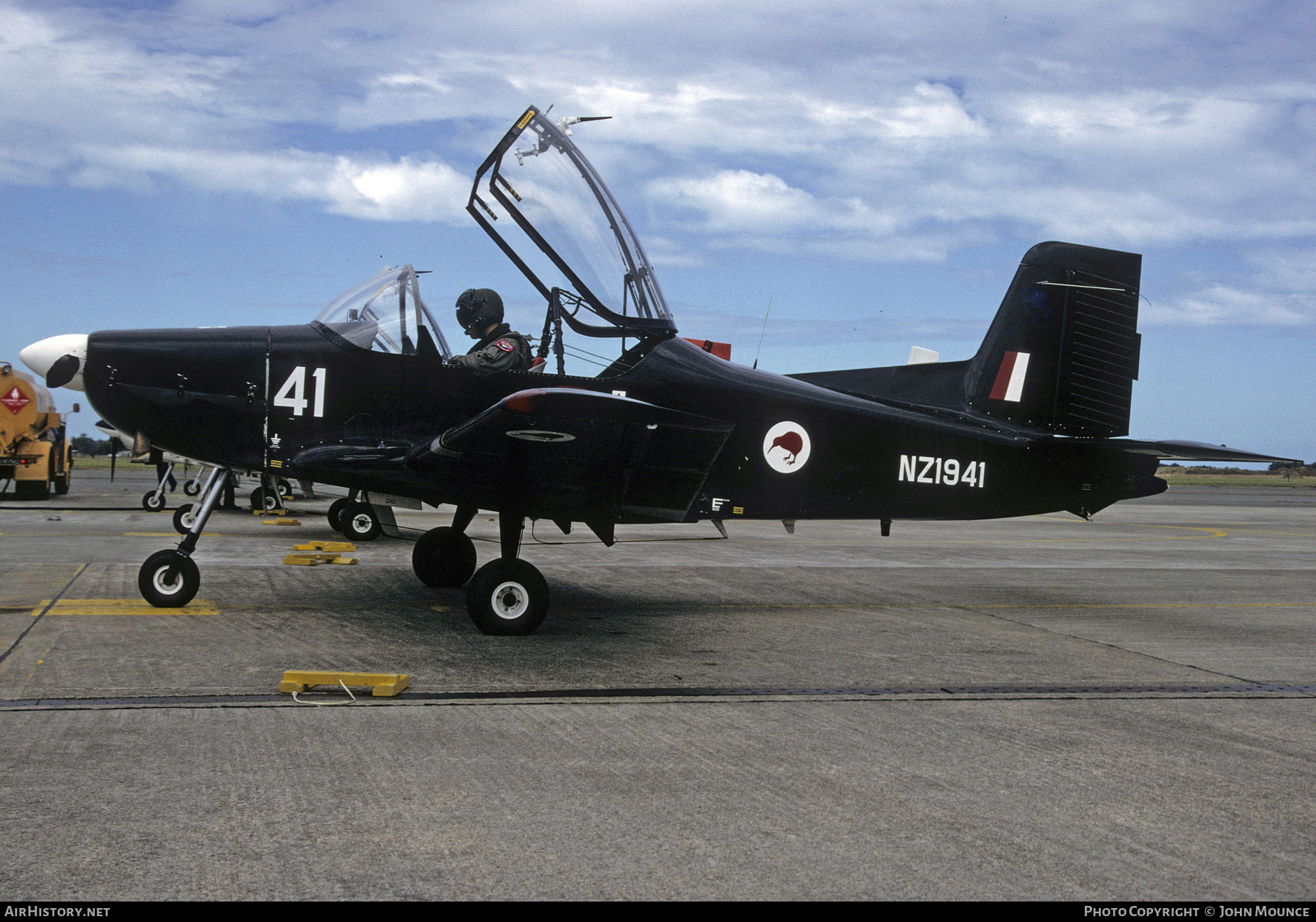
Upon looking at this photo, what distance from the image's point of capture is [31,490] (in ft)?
73.6

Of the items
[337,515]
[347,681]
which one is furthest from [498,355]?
[337,515]

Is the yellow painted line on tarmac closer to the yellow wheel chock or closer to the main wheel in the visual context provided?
the yellow wheel chock

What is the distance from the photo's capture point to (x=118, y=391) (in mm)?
7023

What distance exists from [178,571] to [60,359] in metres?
1.67

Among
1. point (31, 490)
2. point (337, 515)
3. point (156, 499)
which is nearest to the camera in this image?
point (337, 515)

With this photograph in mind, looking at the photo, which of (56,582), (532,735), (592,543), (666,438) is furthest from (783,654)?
(592,543)

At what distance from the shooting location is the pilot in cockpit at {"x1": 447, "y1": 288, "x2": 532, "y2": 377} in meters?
7.25

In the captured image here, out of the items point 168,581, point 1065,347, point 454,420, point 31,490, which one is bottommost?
point 31,490

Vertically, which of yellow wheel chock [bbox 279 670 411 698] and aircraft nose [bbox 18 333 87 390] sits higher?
aircraft nose [bbox 18 333 87 390]

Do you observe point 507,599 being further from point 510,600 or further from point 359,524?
point 359,524

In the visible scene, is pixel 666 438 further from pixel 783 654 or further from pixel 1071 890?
pixel 1071 890

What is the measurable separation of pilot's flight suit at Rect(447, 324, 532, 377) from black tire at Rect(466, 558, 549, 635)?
1469 mm

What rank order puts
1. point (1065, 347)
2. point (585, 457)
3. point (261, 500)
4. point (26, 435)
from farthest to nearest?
1. point (26, 435)
2. point (261, 500)
3. point (1065, 347)
4. point (585, 457)

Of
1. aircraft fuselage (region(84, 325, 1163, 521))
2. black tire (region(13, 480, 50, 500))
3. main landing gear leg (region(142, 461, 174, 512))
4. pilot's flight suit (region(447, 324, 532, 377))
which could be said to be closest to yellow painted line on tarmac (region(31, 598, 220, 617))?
aircraft fuselage (region(84, 325, 1163, 521))
